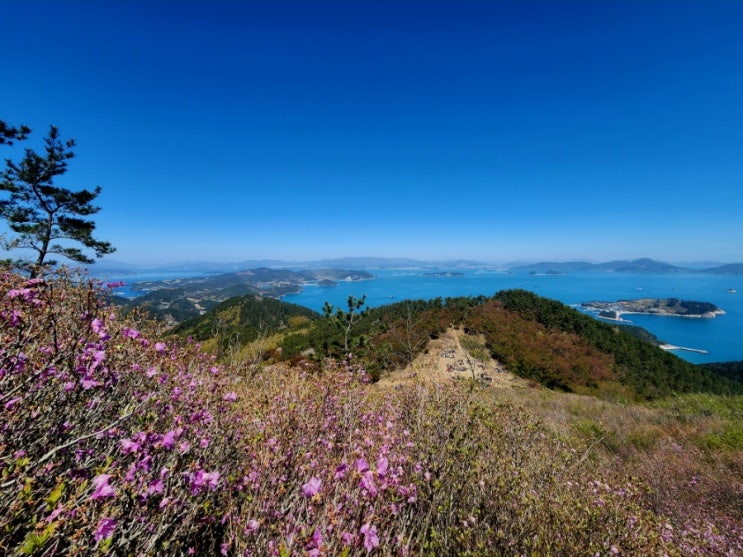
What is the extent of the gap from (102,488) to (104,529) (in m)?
0.16

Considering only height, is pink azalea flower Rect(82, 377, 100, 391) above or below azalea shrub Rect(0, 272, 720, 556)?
above

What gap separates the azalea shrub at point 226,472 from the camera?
1.55 metres

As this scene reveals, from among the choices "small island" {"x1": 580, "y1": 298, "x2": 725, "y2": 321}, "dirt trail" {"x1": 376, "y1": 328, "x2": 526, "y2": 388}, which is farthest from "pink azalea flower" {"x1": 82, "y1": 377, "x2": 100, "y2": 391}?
"small island" {"x1": 580, "y1": 298, "x2": 725, "y2": 321}

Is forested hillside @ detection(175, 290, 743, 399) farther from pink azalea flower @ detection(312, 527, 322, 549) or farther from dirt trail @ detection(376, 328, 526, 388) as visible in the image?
pink azalea flower @ detection(312, 527, 322, 549)

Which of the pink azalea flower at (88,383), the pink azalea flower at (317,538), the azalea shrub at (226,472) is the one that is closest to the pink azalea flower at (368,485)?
the azalea shrub at (226,472)

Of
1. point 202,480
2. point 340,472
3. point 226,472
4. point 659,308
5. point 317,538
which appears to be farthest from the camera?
point 659,308

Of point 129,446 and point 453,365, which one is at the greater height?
point 129,446

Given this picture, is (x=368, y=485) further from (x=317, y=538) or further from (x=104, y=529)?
(x=104, y=529)

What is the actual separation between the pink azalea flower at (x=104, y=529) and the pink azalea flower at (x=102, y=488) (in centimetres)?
9

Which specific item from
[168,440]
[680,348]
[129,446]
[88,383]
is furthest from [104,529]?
[680,348]

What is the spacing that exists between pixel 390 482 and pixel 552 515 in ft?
4.29

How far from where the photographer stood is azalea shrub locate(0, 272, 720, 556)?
1552 mm

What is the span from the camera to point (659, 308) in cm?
10712

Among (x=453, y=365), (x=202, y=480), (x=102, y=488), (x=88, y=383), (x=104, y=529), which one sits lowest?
(x=453, y=365)
